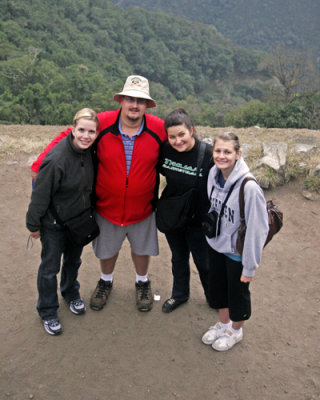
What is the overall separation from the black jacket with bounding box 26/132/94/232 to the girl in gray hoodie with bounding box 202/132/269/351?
0.92 meters

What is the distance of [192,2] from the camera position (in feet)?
346

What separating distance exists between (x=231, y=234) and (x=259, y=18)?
366 feet

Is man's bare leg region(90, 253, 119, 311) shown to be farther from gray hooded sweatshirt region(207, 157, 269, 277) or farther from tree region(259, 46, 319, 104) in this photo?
tree region(259, 46, 319, 104)

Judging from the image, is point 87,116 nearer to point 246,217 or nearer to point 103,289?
point 246,217

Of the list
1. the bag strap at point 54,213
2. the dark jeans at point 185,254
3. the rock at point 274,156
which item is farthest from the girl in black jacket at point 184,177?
the rock at point 274,156

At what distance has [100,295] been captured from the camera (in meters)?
3.39

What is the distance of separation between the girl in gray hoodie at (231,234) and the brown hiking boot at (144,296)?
0.75 meters

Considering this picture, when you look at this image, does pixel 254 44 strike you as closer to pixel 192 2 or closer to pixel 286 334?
pixel 192 2

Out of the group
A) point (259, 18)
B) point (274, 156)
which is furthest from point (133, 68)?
point (259, 18)

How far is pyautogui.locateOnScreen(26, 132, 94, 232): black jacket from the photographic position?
8.22 feet

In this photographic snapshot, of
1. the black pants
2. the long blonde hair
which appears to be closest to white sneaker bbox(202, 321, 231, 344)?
the black pants

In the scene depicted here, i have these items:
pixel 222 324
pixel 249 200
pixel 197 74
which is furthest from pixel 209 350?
pixel 197 74

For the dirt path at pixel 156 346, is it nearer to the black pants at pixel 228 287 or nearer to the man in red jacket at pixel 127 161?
the black pants at pixel 228 287

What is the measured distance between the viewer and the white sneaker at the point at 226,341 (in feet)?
9.47
